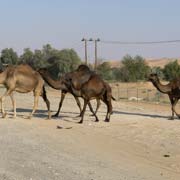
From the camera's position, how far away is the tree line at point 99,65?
92625 millimetres

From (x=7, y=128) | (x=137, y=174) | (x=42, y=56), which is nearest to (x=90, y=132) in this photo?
(x=7, y=128)

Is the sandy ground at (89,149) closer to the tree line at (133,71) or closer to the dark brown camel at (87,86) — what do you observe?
the dark brown camel at (87,86)

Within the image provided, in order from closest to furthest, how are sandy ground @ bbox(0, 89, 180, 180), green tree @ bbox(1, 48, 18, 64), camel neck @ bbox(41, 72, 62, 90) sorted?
1. sandy ground @ bbox(0, 89, 180, 180)
2. camel neck @ bbox(41, 72, 62, 90)
3. green tree @ bbox(1, 48, 18, 64)

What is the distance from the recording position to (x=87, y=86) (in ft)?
76.0

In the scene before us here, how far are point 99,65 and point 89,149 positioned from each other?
86.2m

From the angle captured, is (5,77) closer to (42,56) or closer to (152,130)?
(152,130)

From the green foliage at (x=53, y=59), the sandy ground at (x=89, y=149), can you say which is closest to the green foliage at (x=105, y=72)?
the green foliage at (x=53, y=59)

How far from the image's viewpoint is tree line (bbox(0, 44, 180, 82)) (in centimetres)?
9262

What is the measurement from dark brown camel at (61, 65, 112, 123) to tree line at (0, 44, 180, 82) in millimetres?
63344

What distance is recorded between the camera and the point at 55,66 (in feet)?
306

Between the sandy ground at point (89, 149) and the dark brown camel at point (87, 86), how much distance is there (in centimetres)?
102

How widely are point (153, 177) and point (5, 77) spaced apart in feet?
38.8

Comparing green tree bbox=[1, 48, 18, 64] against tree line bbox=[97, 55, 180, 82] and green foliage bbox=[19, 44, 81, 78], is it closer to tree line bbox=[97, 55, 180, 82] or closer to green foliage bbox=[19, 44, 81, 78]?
green foliage bbox=[19, 44, 81, 78]

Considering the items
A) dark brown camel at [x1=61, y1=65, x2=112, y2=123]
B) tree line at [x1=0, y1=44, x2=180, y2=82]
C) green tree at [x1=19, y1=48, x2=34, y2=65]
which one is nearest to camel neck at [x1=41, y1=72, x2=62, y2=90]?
dark brown camel at [x1=61, y1=65, x2=112, y2=123]
